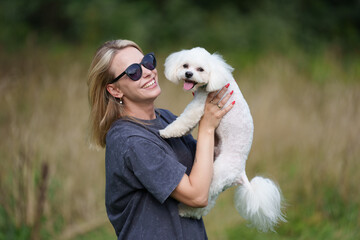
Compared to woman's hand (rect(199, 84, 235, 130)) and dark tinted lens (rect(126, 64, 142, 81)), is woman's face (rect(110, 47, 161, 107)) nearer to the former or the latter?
dark tinted lens (rect(126, 64, 142, 81))

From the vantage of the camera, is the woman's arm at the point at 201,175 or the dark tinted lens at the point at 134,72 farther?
the dark tinted lens at the point at 134,72

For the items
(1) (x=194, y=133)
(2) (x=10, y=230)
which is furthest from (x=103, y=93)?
(1) (x=194, y=133)

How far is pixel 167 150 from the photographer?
1.97m

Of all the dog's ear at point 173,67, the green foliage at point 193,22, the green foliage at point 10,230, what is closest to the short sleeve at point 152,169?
the dog's ear at point 173,67

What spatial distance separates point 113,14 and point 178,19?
2183 millimetres

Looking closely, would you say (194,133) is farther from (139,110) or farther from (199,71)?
(199,71)

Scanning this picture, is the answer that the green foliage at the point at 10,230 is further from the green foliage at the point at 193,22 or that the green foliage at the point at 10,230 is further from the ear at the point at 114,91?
the green foliage at the point at 193,22

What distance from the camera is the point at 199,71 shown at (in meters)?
2.01

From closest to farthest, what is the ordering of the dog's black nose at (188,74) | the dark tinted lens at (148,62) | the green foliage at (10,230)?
the dog's black nose at (188,74), the dark tinted lens at (148,62), the green foliage at (10,230)

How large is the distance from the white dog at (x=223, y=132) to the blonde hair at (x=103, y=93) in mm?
296

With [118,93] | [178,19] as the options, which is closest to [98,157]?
[118,93]

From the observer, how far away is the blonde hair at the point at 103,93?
6.99 feet

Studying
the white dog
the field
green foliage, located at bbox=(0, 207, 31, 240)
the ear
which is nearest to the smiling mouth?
the white dog

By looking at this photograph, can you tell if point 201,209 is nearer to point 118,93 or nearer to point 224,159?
point 224,159
